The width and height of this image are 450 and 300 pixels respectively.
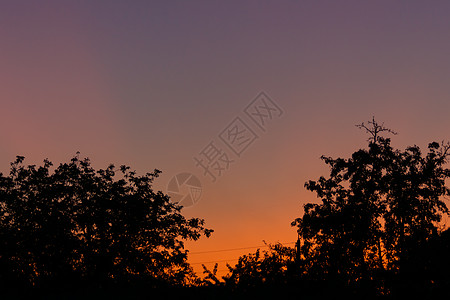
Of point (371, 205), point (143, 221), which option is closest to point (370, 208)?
point (371, 205)

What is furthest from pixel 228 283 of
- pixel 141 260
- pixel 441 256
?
pixel 141 260

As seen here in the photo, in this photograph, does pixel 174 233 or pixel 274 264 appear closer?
pixel 274 264

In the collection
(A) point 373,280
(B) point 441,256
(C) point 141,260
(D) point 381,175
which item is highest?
(D) point 381,175

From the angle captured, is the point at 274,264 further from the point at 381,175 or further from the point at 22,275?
the point at 22,275

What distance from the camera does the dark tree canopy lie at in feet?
131

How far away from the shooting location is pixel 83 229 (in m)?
41.0

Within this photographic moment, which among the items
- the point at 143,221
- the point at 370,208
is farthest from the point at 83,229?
the point at 370,208

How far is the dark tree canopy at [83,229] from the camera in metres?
39.8

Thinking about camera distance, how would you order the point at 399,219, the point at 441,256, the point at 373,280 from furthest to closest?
the point at 399,219
the point at 441,256
the point at 373,280

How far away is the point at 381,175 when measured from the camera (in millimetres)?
40500

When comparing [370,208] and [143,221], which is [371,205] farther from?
[143,221]

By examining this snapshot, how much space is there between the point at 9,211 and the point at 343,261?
90.0 feet

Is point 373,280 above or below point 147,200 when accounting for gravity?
below

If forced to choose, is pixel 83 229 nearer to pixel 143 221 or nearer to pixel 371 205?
pixel 143 221
